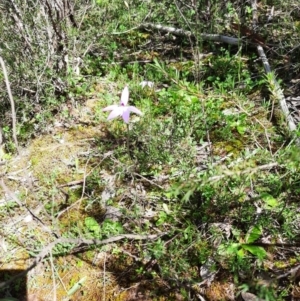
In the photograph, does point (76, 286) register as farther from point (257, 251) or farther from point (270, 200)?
point (270, 200)

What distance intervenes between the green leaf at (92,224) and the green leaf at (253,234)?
1040 millimetres

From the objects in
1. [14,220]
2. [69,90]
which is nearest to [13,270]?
[14,220]

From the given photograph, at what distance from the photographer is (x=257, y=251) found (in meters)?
2.27

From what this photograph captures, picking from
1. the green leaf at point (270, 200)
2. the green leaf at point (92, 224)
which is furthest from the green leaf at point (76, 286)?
the green leaf at point (270, 200)

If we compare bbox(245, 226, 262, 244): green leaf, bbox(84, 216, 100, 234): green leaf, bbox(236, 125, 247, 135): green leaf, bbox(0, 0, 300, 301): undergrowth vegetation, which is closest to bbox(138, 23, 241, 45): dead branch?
bbox(0, 0, 300, 301): undergrowth vegetation

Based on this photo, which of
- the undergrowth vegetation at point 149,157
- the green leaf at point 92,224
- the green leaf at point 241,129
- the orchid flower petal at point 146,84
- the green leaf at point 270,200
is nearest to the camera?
the undergrowth vegetation at point 149,157

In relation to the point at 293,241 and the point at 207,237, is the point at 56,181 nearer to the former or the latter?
the point at 207,237

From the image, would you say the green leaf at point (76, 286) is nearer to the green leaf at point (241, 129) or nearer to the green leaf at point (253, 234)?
the green leaf at point (253, 234)

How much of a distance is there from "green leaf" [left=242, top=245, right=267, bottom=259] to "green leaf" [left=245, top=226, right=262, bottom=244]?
57 mm

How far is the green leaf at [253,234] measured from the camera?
7.73ft

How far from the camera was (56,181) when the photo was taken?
3061mm

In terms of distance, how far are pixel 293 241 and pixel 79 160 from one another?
5.99 feet

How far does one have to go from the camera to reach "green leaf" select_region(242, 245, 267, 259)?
225cm

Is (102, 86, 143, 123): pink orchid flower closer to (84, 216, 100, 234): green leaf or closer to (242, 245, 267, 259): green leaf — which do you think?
(84, 216, 100, 234): green leaf
